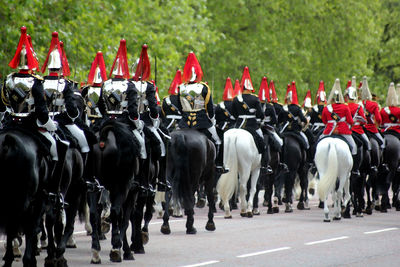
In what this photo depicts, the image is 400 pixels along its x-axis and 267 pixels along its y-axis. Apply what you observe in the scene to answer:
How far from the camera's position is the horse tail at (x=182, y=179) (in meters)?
15.4

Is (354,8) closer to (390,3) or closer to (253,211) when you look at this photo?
(390,3)

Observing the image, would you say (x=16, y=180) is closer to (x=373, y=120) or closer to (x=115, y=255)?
(x=115, y=255)

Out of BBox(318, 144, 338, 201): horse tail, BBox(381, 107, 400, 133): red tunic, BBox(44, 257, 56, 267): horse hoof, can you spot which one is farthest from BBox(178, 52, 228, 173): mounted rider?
BBox(381, 107, 400, 133): red tunic

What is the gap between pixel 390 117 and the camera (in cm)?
2217

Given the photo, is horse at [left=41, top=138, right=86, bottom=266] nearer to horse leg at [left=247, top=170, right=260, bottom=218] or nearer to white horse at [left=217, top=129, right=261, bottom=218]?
white horse at [left=217, top=129, right=261, bottom=218]

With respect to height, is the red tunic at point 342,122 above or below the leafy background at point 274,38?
below

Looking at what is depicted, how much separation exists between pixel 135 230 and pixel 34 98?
2984 millimetres

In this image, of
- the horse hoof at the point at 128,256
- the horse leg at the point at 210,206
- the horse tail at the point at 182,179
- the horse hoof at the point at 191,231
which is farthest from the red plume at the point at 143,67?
the horse leg at the point at 210,206

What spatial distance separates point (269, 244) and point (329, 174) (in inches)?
177

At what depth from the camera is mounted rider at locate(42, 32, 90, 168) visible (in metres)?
11.8

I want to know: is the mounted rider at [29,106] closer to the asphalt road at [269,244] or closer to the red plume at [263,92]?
the asphalt road at [269,244]

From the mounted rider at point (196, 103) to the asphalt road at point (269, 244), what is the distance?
1825mm

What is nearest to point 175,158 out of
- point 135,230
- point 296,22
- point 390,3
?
point 135,230

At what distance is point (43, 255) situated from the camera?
1267cm
